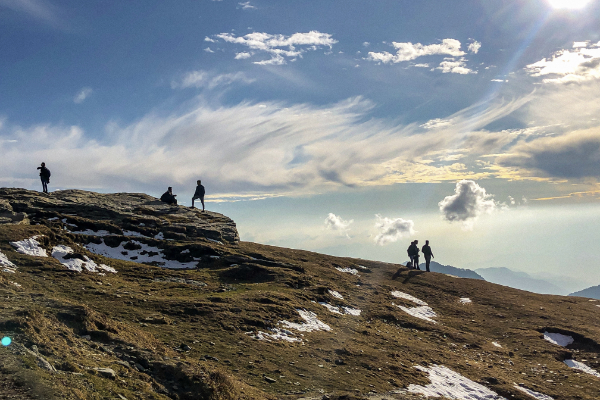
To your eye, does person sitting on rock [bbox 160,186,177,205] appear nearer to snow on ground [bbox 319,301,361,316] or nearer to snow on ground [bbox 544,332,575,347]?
snow on ground [bbox 319,301,361,316]

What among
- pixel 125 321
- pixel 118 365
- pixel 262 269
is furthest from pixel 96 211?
pixel 118 365

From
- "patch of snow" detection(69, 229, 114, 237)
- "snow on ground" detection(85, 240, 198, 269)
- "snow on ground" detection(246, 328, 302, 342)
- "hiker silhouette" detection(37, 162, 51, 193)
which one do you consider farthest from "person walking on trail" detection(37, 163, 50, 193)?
"snow on ground" detection(246, 328, 302, 342)

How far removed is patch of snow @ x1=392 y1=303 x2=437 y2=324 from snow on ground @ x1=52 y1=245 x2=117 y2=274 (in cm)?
2253

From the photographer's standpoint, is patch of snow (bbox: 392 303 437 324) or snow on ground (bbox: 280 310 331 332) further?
patch of snow (bbox: 392 303 437 324)

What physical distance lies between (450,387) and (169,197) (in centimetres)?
3824

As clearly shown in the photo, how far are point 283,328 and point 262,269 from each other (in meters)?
11.9

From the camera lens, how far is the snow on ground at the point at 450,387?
54.0 feet

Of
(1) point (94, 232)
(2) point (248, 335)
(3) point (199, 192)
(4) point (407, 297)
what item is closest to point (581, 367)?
(4) point (407, 297)

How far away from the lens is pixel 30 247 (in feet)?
75.6

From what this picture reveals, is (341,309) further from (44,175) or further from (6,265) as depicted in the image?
(44,175)

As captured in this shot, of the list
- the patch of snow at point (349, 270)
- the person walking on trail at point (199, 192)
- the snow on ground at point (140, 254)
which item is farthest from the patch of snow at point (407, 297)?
the person walking on trail at point (199, 192)

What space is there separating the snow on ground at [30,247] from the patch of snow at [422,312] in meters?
Result: 25.9

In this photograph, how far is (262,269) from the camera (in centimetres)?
3150

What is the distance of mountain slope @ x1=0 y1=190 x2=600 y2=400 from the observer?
1101 cm
